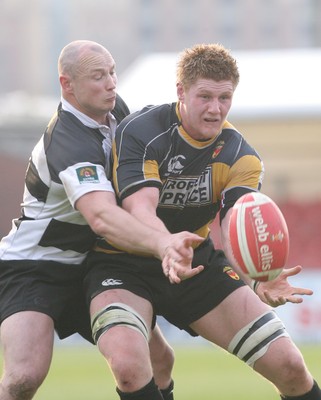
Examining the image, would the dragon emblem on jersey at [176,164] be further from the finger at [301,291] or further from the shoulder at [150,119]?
the finger at [301,291]

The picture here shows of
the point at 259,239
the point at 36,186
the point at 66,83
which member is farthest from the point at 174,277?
the point at 66,83

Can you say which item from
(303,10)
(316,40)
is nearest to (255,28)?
(303,10)

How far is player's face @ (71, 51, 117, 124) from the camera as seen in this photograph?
284 inches

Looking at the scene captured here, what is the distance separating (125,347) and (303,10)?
231 ft

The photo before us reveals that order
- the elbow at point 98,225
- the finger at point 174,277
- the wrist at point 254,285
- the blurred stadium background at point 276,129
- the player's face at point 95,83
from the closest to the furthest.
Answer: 1. the finger at point 174,277
2. the elbow at point 98,225
3. the wrist at point 254,285
4. the player's face at point 95,83
5. the blurred stadium background at point 276,129

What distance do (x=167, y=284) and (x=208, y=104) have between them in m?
1.12

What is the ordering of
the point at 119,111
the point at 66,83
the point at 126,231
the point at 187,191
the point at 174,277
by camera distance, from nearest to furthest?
the point at 174,277
the point at 126,231
the point at 187,191
the point at 66,83
the point at 119,111

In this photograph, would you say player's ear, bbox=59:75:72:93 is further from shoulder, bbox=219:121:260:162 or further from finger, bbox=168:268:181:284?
finger, bbox=168:268:181:284

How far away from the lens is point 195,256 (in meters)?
7.43

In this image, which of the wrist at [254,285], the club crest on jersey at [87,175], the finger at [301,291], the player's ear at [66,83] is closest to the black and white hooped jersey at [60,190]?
the club crest on jersey at [87,175]

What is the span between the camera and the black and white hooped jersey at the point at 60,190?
22.9ft

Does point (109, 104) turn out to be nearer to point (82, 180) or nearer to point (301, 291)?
point (82, 180)

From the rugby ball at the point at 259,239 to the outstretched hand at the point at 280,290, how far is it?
0.27 m

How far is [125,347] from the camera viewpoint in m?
6.68
